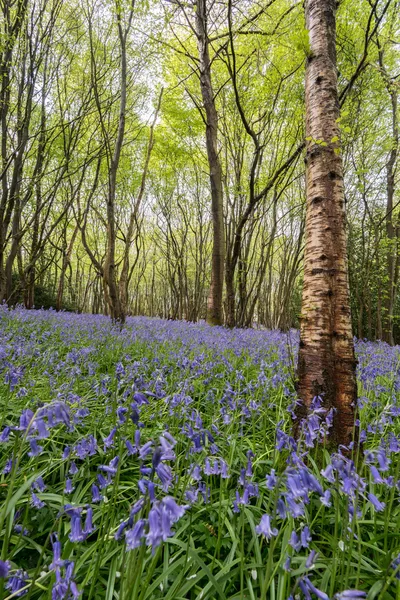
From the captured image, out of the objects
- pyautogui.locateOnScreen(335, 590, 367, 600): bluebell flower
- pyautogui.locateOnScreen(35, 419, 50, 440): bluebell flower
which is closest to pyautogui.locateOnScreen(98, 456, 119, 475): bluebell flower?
pyautogui.locateOnScreen(35, 419, 50, 440): bluebell flower

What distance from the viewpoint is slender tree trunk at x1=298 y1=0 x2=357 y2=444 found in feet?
8.11

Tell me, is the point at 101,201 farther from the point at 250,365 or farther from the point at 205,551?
the point at 205,551

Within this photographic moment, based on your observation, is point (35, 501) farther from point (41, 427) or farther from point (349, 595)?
point (349, 595)

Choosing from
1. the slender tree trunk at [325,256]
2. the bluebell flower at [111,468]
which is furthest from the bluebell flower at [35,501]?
the slender tree trunk at [325,256]

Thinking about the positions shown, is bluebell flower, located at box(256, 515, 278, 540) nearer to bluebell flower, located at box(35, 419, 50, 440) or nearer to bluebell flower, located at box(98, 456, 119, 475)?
bluebell flower, located at box(98, 456, 119, 475)

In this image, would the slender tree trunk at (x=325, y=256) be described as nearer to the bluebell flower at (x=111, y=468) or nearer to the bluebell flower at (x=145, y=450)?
the bluebell flower at (x=111, y=468)

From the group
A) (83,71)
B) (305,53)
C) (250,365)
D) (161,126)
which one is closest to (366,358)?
(250,365)

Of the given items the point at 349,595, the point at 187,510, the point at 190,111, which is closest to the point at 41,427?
the point at 349,595

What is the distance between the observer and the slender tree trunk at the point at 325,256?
2.47 metres

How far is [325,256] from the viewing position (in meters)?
2.61

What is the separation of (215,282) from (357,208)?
1129 cm

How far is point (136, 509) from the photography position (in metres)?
0.92

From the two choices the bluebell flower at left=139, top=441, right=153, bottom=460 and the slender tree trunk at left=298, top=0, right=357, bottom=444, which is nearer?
the bluebell flower at left=139, top=441, right=153, bottom=460

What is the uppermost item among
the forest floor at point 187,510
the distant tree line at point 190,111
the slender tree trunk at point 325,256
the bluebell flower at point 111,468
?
the distant tree line at point 190,111
